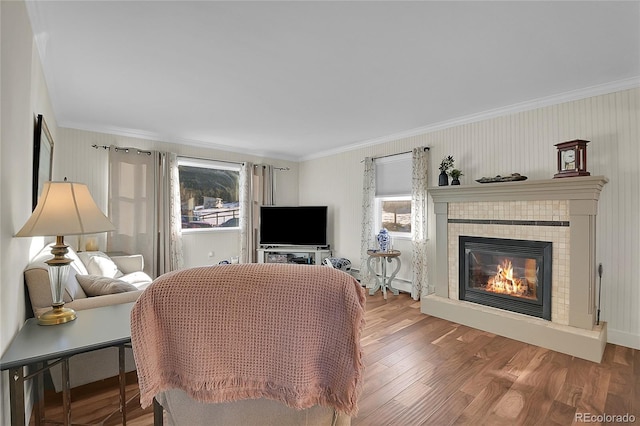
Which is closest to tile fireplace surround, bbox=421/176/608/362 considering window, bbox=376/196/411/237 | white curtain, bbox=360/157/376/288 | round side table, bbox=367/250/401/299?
round side table, bbox=367/250/401/299

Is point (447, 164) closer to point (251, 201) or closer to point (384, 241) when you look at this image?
point (384, 241)

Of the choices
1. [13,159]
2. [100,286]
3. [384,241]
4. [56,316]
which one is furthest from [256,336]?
[384,241]

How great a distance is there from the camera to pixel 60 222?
5.16 ft

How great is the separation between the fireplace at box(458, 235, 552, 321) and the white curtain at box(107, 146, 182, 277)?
419cm

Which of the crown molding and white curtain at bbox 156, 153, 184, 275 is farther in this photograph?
white curtain at bbox 156, 153, 184, 275

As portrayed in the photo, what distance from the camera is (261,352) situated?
3.05 feet

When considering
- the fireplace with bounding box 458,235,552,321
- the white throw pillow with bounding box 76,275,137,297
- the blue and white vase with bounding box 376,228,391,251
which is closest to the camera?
the white throw pillow with bounding box 76,275,137,297

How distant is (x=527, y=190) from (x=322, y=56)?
94.9 inches

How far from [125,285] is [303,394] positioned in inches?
76.4

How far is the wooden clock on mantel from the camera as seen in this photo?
9.16ft

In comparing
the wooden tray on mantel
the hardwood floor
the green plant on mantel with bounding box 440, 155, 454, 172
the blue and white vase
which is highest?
the green plant on mantel with bounding box 440, 155, 454, 172

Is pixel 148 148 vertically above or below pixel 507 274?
above

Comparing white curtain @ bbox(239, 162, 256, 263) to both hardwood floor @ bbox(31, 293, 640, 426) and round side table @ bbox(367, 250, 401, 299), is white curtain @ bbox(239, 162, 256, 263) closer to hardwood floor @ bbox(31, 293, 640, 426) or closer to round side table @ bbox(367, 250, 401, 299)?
round side table @ bbox(367, 250, 401, 299)

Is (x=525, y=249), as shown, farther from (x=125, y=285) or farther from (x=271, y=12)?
(x=125, y=285)
